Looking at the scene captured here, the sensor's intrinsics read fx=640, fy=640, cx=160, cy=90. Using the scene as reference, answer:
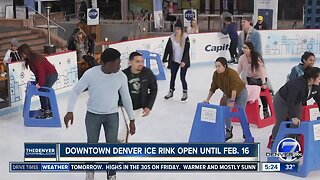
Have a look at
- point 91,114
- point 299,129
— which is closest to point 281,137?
point 299,129

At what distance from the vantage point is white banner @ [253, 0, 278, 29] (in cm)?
1769

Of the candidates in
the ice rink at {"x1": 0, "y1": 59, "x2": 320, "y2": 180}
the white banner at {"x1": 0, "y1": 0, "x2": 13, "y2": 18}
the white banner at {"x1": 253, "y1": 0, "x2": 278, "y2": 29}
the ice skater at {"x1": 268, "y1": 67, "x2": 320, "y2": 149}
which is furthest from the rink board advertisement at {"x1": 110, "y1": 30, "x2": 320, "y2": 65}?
the ice skater at {"x1": 268, "y1": 67, "x2": 320, "y2": 149}

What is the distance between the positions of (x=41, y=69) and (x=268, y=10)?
1047 centimetres

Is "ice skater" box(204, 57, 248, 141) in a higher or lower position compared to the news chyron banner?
higher

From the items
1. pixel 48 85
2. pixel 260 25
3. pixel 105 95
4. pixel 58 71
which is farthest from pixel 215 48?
pixel 105 95

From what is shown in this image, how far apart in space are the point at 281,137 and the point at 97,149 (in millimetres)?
2340

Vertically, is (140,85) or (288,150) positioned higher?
(140,85)

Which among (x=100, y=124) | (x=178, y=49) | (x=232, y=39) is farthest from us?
(x=232, y=39)

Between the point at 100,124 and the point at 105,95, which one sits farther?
the point at 100,124

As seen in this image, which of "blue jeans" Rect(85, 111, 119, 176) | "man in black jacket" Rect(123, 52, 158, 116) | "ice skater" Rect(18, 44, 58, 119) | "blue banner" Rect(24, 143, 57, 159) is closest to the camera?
"blue banner" Rect(24, 143, 57, 159)

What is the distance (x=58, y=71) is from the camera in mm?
10875

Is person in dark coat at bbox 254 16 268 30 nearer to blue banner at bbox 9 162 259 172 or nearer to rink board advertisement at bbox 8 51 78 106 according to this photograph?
rink board advertisement at bbox 8 51 78 106

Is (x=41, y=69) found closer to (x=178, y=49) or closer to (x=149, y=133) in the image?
(x=149, y=133)

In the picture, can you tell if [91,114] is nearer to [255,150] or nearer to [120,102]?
[120,102]
